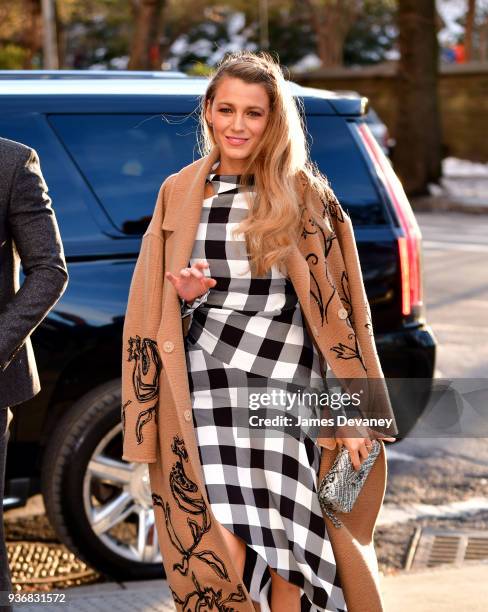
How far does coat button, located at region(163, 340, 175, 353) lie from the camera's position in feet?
10.0

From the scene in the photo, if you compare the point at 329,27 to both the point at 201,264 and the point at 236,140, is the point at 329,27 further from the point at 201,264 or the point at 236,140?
the point at 201,264

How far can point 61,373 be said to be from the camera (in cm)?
430

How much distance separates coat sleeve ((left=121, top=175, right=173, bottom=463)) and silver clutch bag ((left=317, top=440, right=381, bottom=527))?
0.49 metres

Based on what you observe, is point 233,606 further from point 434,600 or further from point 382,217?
point 382,217

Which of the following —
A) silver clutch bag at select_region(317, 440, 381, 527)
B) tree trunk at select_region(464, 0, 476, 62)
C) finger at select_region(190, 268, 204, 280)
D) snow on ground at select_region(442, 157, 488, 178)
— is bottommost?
snow on ground at select_region(442, 157, 488, 178)

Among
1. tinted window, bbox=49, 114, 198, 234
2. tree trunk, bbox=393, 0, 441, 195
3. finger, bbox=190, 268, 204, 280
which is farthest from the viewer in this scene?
tree trunk, bbox=393, 0, 441, 195

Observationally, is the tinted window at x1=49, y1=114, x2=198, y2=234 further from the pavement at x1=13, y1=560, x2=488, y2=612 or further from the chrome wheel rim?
the pavement at x1=13, y1=560, x2=488, y2=612

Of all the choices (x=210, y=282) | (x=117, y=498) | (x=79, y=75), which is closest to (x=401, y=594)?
(x=117, y=498)

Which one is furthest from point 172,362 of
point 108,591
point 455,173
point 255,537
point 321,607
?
point 455,173

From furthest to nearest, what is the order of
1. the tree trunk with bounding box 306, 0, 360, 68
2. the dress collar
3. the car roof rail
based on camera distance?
the tree trunk with bounding box 306, 0, 360, 68 → the car roof rail → the dress collar

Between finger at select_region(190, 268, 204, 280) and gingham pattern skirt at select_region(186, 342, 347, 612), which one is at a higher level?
finger at select_region(190, 268, 204, 280)

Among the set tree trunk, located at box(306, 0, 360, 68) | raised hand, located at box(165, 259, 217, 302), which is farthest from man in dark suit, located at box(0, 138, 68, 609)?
tree trunk, located at box(306, 0, 360, 68)

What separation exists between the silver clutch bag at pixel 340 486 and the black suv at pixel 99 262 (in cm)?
136

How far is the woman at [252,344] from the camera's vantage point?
3.08 metres
